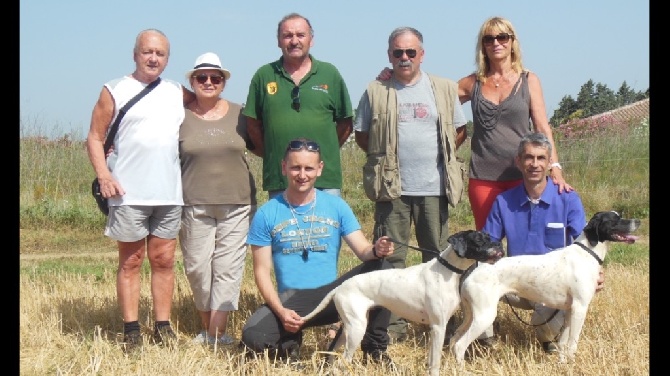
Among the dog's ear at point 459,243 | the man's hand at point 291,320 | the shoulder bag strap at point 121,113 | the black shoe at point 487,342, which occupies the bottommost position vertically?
the black shoe at point 487,342

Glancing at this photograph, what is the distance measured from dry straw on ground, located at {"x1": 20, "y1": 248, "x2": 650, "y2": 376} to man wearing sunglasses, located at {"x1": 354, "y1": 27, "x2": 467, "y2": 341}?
947mm

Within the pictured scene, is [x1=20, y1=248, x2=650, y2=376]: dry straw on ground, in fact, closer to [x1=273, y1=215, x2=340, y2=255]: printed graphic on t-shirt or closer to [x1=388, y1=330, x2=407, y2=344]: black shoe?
[x1=388, y1=330, x2=407, y2=344]: black shoe

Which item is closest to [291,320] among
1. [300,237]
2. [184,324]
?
[300,237]

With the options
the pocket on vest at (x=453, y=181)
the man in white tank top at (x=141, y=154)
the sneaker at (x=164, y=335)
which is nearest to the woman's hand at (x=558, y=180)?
the pocket on vest at (x=453, y=181)

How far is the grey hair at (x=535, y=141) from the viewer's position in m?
5.31

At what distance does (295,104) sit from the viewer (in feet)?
18.8

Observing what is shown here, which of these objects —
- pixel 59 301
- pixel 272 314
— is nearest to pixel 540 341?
pixel 272 314

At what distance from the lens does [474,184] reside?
595 cm

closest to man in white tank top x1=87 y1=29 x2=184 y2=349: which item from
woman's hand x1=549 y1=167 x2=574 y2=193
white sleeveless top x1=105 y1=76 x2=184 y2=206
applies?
white sleeveless top x1=105 y1=76 x2=184 y2=206

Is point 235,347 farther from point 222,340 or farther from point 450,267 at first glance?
point 450,267

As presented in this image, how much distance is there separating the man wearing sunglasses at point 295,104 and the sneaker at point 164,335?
1348 mm

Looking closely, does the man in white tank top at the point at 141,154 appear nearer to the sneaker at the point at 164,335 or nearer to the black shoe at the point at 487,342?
A: the sneaker at the point at 164,335
